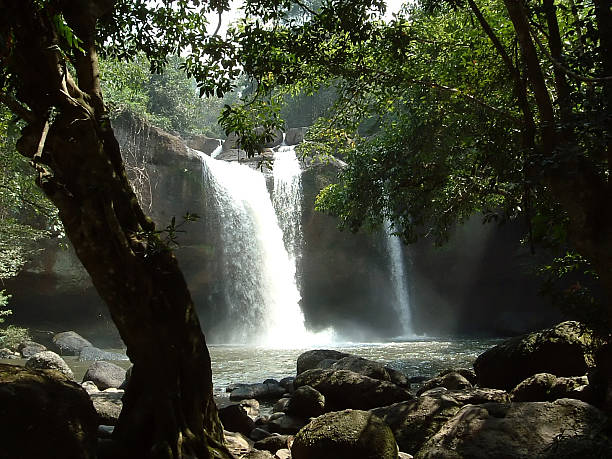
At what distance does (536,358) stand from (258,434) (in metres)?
4.46

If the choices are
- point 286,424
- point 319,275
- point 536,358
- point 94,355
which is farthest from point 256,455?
point 319,275

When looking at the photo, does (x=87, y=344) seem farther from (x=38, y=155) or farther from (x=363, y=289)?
(x=38, y=155)

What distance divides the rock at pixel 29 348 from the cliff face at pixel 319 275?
4.07 m

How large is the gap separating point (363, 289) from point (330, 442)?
22.7 m

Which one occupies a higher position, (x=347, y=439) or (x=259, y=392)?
(x=347, y=439)

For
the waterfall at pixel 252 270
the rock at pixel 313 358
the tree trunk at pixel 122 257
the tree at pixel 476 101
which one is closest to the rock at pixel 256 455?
the tree trunk at pixel 122 257

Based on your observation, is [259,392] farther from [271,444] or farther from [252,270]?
[252,270]

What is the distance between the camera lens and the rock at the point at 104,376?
1125 centimetres

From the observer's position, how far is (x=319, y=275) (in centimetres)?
2622

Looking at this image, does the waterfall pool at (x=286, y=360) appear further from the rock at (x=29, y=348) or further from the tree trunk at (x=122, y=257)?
the tree trunk at (x=122, y=257)

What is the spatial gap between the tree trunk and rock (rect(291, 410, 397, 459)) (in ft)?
2.83

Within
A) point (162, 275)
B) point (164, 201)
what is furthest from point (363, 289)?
point (162, 275)

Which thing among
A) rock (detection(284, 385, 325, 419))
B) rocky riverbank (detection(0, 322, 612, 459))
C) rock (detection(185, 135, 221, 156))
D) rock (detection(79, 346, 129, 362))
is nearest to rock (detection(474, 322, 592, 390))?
rocky riverbank (detection(0, 322, 612, 459))

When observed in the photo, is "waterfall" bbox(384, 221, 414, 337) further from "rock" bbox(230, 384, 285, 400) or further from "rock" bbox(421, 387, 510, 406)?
"rock" bbox(421, 387, 510, 406)
